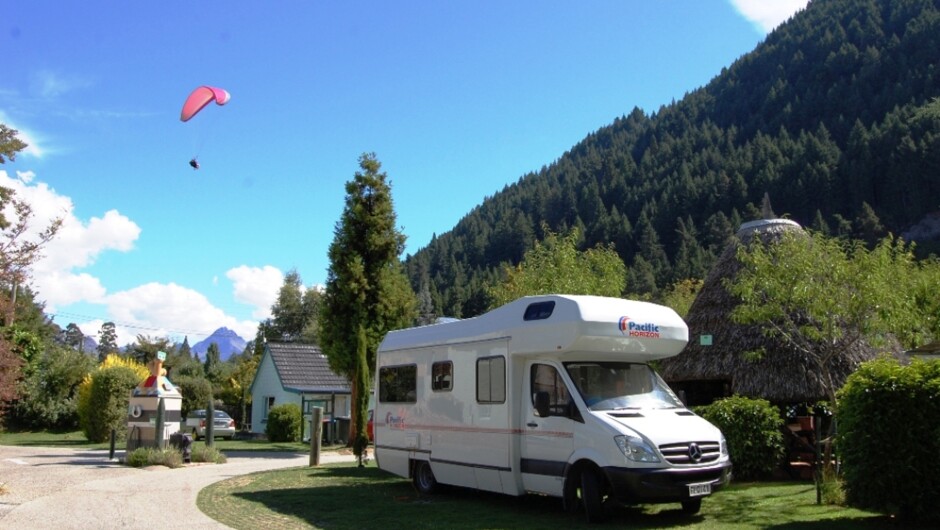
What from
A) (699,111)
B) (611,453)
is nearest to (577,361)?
(611,453)

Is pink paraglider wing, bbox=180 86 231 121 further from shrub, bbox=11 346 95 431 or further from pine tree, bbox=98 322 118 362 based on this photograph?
pine tree, bbox=98 322 118 362

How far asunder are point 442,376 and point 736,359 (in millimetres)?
7779

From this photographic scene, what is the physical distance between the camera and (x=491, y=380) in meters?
12.0

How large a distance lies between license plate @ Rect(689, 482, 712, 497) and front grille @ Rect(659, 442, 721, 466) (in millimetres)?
267

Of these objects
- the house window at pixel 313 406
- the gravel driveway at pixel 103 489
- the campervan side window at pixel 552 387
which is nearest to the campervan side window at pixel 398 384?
the campervan side window at pixel 552 387

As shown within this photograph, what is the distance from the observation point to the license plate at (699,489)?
9.61 metres

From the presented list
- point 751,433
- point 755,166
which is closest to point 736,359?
point 751,433

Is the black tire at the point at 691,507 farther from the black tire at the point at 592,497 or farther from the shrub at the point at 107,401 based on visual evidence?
the shrub at the point at 107,401

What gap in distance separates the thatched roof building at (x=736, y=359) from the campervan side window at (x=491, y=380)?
22.5 ft

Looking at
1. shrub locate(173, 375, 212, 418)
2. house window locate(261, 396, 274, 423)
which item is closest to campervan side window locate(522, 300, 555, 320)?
house window locate(261, 396, 274, 423)

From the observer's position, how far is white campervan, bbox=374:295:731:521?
31.8 feet

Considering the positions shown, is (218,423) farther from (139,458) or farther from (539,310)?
(539,310)

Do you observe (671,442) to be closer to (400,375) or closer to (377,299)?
(400,375)

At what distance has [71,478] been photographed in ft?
53.8
